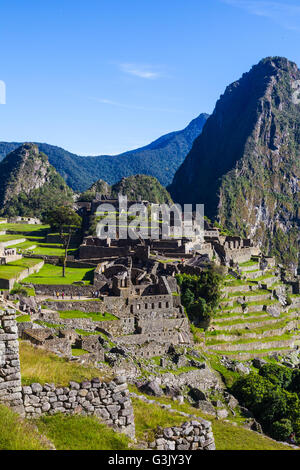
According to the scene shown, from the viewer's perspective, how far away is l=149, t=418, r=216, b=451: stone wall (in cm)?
873

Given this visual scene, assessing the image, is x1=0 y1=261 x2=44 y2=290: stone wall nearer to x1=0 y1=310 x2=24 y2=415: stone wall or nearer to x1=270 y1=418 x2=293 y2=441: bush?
x1=270 y1=418 x2=293 y2=441: bush

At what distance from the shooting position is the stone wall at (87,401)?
848 cm

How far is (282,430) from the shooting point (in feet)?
80.5

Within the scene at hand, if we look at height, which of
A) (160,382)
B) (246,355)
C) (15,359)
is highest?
(15,359)

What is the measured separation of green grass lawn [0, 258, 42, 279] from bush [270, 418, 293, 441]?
1727 cm

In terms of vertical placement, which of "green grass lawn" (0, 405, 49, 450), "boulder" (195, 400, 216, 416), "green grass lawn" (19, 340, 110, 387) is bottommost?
"boulder" (195, 400, 216, 416)

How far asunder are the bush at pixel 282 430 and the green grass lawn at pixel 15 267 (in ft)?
56.7

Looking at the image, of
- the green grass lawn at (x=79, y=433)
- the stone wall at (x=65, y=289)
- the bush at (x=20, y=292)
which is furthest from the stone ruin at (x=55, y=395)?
the stone wall at (x=65, y=289)

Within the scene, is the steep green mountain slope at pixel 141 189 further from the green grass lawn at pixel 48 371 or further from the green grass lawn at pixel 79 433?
the green grass lawn at pixel 79 433

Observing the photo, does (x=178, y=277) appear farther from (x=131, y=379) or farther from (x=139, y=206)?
(x=139, y=206)

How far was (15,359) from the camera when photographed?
831cm

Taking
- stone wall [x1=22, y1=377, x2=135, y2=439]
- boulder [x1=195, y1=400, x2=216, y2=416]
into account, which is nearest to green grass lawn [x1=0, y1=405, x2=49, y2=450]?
stone wall [x1=22, y1=377, x2=135, y2=439]
